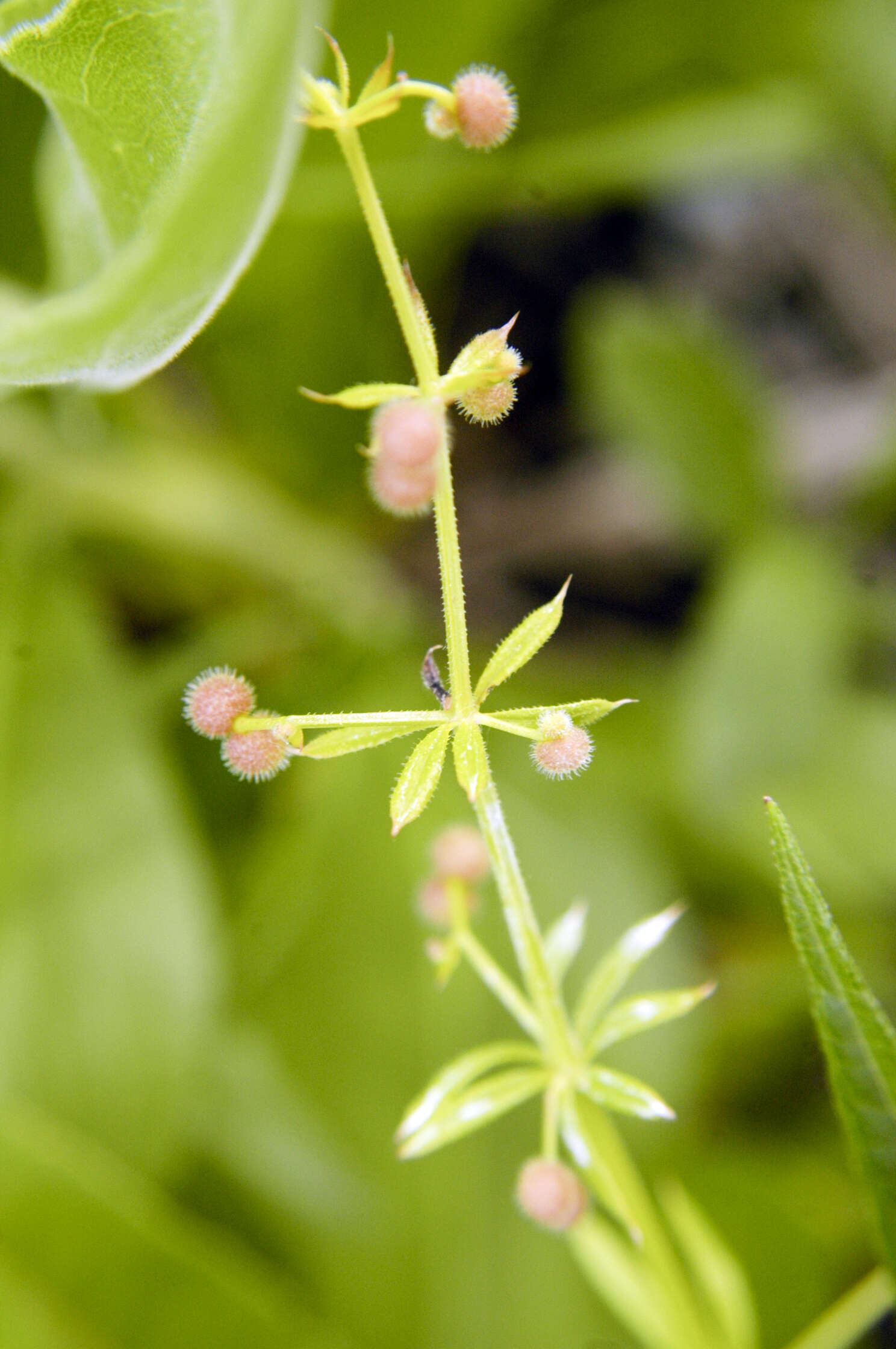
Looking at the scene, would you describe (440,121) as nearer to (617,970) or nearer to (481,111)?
(481,111)

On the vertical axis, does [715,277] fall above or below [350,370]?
below

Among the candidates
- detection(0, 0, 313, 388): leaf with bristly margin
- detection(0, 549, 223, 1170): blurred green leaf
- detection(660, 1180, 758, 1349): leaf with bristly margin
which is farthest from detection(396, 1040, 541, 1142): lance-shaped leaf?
detection(0, 549, 223, 1170): blurred green leaf

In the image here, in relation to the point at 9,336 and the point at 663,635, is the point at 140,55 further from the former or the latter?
the point at 663,635

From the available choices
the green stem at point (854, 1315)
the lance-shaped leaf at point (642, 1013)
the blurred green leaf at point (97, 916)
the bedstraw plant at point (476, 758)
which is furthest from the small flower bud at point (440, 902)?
the blurred green leaf at point (97, 916)

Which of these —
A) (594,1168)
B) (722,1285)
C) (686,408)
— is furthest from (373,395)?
(686,408)

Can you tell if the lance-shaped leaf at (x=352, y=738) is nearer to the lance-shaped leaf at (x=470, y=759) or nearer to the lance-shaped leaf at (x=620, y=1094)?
the lance-shaped leaf at (x=470, y=759)

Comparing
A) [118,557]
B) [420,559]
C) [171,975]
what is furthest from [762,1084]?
[118,557]
